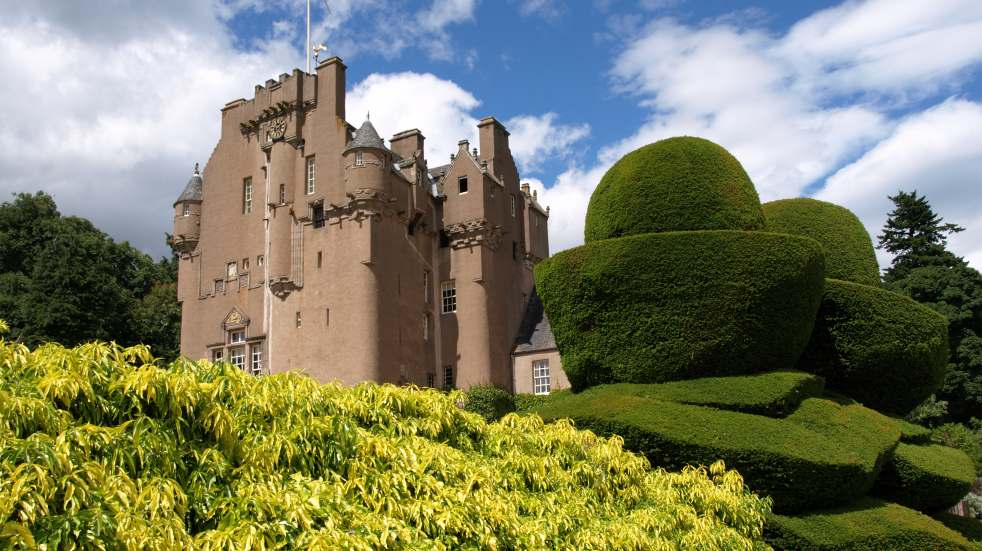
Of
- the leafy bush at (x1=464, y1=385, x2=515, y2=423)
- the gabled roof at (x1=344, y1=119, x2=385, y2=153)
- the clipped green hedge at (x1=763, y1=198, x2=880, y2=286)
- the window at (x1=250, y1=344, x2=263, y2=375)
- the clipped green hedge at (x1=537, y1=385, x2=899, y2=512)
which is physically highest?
the gabled roof at (x1=344, y1=119, x2=385, y2=153)

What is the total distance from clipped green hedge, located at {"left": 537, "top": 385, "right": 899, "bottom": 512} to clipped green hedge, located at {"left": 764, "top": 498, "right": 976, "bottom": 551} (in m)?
0.33

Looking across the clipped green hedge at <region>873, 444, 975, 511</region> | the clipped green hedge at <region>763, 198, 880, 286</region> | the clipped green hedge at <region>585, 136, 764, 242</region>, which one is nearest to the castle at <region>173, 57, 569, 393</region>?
the clipped green hedge at <region>763, 198, 880, 286</region>

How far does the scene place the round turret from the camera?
122ft

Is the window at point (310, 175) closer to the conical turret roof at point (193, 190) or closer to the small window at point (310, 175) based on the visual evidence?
the small window at point (310, 175)

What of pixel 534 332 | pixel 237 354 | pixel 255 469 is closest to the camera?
pixel 255 469

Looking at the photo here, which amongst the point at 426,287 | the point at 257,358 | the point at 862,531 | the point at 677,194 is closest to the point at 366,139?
the point at 426,287

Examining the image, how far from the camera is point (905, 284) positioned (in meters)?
43.8

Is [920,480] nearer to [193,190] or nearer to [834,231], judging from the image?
[834,231]

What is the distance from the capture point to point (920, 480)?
16594mm

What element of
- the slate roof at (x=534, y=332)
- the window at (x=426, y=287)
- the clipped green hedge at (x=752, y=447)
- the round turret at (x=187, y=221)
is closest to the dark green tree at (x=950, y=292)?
the slate roof at (x=534, y=332)

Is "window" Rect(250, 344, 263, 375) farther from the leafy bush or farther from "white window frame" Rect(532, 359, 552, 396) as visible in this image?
"white window frame" Rect(532, 359, 552, 396)

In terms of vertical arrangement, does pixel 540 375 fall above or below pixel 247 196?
below

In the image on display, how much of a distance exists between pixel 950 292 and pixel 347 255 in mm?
31771

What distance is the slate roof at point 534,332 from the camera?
3528 centimetres
